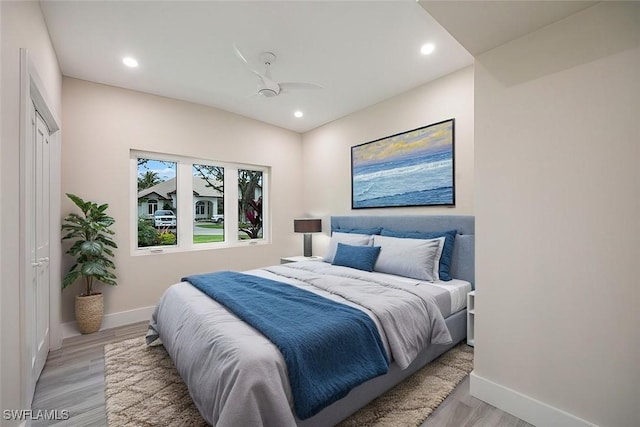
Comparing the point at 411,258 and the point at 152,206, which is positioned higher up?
the point at 152,206

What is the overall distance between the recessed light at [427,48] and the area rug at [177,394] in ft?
9.22

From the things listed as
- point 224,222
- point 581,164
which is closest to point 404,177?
point 581,164

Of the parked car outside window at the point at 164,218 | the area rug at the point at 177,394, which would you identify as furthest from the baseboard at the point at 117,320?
the parked car outside window at the point at 164,218

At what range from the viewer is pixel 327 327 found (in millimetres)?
1668

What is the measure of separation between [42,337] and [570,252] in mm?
3957

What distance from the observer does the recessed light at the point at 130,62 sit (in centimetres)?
283

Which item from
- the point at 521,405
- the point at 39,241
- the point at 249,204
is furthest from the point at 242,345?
the point at 249,204

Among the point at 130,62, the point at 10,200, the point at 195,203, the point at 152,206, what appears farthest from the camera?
the point at 195,203

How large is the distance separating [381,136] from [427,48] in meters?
1.35

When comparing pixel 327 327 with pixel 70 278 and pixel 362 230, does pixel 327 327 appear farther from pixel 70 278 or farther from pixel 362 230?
pixel 70 278

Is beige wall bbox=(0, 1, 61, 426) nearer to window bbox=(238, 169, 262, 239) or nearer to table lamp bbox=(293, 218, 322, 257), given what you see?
window bbox=(238, 169, 262, 239)

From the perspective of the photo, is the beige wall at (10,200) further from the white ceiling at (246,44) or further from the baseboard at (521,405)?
the baseboard at (521,405)

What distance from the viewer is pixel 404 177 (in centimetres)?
363

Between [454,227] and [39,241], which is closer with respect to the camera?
[39,241]
